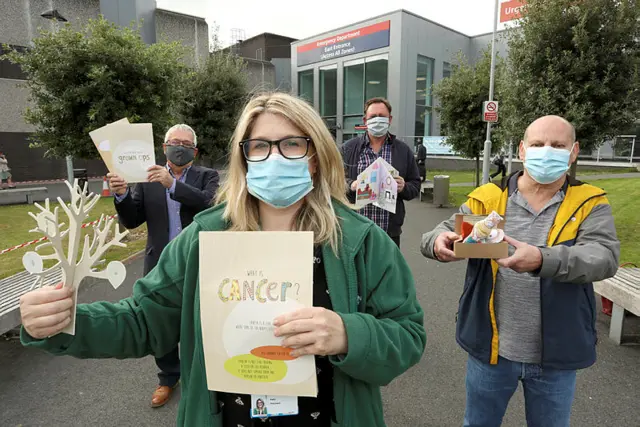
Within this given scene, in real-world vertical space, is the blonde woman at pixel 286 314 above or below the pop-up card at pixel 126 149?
below

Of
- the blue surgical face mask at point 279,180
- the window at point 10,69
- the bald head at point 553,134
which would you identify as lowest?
the blue surgical face mask at point 279,180

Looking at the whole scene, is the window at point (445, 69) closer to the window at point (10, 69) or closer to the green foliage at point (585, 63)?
the green foliage at point (585, 63)

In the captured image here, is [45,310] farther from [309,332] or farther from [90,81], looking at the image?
[90,81]

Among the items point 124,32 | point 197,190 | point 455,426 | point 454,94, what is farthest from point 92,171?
point 455,426

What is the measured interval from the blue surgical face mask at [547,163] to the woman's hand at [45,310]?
2.11 metres

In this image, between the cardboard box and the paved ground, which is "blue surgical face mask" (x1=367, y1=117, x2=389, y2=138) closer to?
the paved ground

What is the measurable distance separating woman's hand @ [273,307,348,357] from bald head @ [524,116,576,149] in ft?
5.69

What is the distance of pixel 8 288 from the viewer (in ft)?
14.1

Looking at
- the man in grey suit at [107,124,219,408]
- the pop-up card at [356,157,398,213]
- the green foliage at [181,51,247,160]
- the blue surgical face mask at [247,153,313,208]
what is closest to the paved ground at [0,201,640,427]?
the man in grey suit at [107,124,219,408]

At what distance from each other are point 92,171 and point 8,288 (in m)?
18.6

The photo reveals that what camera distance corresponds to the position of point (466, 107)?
46.7 ft

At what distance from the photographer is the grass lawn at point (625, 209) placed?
6.78 metres

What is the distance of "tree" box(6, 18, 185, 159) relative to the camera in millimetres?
7121

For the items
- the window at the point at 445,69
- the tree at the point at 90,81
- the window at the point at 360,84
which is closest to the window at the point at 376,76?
the window at the point at 360,84
